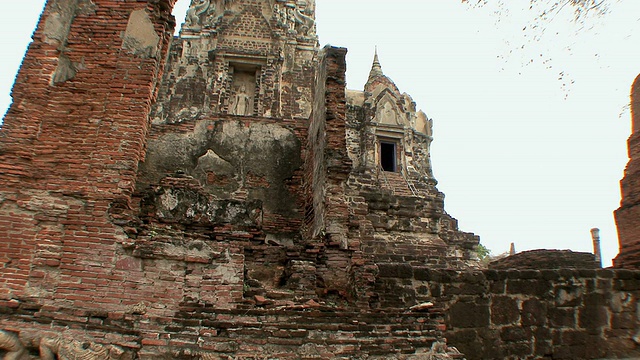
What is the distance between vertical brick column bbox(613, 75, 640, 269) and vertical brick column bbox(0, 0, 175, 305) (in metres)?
7.36

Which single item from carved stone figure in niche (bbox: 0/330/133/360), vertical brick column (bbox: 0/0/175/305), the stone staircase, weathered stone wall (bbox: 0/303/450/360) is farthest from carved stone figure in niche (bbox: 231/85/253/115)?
carved stone figure in niche (bbox: 0/330/133/360)

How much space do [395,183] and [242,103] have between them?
6067mm

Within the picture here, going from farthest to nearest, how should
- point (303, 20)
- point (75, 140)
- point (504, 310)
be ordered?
point (303, 20) → point (504, 310) → point (75, 140)

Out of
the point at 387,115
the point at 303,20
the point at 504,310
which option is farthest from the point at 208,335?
the point at 387,115

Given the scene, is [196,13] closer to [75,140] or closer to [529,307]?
[75,140]

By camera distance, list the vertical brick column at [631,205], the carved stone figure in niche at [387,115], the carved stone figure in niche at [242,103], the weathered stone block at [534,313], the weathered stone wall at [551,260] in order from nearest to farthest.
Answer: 1. the weathered stone block at [534,313]
2. the vertical brick column at [631,205]
3. the weathered stone wall at [551,260]
4. the carved stone figure in niche at [242,103]
5. the carved stone figure in niche at [387,115]

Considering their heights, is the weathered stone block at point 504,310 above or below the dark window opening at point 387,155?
below

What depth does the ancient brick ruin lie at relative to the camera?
4.34 meters

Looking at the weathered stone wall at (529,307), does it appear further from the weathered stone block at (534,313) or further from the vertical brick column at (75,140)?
the vertical brick column at (75,140)

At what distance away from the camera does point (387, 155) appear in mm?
19219

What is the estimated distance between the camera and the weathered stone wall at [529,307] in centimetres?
601

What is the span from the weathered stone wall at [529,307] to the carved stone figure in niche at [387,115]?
1279 cm

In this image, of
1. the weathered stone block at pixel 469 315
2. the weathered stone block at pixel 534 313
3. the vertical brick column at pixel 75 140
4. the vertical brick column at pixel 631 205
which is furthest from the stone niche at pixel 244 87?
the weathered stone block at pixel 534 313

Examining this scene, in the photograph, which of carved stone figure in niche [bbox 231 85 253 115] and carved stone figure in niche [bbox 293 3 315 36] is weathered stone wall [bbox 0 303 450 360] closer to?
carved stone figure in niche [bbox 231 85 253 115]
